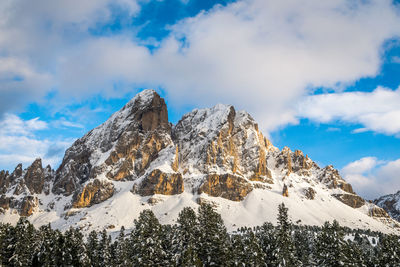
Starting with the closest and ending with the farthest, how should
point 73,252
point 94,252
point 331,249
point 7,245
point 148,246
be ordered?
point 331,249
point 148,246
point 73,252
point 7,245
point 94,252

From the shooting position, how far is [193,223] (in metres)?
66.2

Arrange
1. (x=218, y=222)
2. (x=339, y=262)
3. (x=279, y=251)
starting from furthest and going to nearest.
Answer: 1. (x=218, y=222)
2. (x=279, y=251)
3. (x=339, y=262)

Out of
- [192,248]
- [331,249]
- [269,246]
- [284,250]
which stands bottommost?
[192,248]

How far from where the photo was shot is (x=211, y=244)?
6319cm

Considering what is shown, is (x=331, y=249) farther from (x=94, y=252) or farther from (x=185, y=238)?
(x=94, y=252)

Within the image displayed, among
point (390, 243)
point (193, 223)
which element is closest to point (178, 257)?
point (193, 223)

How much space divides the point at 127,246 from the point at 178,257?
29747 mm

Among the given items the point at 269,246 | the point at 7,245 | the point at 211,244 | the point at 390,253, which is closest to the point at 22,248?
the point at 7,245

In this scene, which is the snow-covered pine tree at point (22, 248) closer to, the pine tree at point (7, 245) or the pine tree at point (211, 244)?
the pine tree at point (7, 245)

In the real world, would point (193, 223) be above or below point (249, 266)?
above

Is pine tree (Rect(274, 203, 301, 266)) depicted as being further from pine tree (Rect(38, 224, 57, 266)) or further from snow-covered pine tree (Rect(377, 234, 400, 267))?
pine tree (Rect(38, 224, 57, 266))

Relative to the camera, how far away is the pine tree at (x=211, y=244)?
204ft

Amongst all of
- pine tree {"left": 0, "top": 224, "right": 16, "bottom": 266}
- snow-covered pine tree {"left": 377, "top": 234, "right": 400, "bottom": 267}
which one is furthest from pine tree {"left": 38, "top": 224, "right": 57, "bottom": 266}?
snow-covered pine tree {"left": 377, "top": 234, "right": 400, "bottom": 267}

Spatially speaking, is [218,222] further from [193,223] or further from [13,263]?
[13,263]
